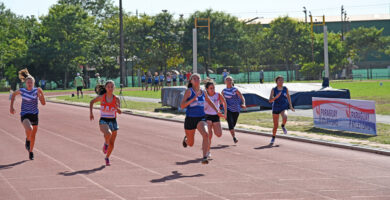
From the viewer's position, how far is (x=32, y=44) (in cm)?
6831

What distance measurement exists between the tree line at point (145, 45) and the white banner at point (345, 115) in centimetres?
4948

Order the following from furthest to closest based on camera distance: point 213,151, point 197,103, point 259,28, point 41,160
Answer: point 259,28 → point 213,151 → point 41,160 → point 197,103

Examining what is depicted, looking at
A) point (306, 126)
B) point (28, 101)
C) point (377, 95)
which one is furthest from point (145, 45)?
point (28, 101)

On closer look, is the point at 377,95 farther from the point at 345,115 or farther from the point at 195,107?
the point at 195,107

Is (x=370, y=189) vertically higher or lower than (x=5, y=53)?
lower

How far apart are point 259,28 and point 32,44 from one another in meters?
38.3

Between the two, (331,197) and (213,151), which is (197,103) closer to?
(213,151)

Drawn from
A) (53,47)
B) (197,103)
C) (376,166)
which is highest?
(53,47)

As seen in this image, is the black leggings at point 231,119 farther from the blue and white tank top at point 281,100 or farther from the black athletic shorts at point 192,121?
the black athletic shorts at point 192,121

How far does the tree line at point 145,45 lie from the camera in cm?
6800

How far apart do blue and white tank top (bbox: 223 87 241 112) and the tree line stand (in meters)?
52.0

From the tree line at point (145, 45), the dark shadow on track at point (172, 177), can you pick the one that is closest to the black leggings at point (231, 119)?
the dark shadow on track at point (172, 177)

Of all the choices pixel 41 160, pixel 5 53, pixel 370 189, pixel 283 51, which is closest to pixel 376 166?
pixel 370 189

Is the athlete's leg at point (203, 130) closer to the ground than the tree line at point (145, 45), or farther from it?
closer to the ground
